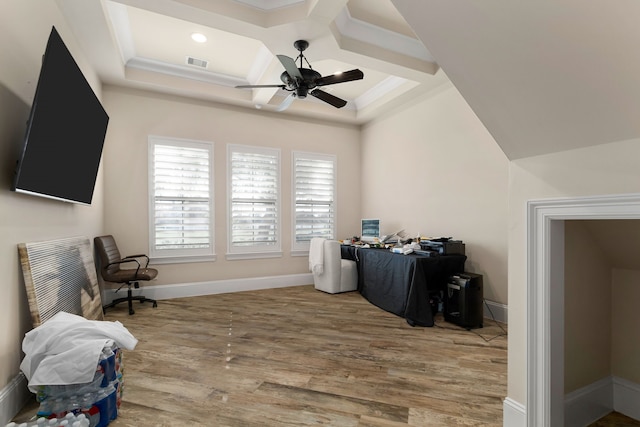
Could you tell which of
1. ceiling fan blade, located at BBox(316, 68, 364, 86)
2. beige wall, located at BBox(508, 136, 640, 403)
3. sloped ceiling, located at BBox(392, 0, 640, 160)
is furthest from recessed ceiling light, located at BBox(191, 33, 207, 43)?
beige wall, located at BBox(508, 136, 640, 403)

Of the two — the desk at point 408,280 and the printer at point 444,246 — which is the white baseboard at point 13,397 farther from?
the printer at point 444,246

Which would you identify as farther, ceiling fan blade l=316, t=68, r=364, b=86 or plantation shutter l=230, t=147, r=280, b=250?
plantation shutter l=230, t=147, r=280, b=250

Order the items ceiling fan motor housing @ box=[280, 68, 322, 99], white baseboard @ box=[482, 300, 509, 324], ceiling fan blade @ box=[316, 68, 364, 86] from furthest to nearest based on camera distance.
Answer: white baseboard @ box=[482, 300, 509, 324]
ceiling fan motor housing @ box=[280, 68, 322, 99]
ceiling fan blade @ box=[316, 68, 364, 86]

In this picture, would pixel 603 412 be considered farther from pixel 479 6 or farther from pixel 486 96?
pixel 479 6

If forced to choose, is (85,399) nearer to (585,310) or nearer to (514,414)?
(514,414)

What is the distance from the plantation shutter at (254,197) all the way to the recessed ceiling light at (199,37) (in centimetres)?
167

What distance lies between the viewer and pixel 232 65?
162 inches

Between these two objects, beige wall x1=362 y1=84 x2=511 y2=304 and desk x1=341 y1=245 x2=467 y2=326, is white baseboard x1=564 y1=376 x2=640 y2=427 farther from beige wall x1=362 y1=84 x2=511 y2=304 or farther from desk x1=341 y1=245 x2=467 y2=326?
beige wall x1=362 y1=84 x2=511 y2=304

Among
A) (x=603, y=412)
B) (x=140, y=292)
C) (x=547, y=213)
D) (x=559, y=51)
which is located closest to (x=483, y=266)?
(x=603, y=412)

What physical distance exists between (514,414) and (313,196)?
4353 mm

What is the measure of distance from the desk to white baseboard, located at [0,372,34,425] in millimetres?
3160

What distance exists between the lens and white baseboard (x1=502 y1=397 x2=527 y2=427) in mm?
1446

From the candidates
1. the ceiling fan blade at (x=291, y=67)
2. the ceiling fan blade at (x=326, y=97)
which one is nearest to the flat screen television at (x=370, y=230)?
the ceiling fan blade at (x=326, y=97)

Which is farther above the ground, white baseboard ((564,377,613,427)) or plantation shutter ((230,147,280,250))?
plantation shutter ((230,147,280,250))
